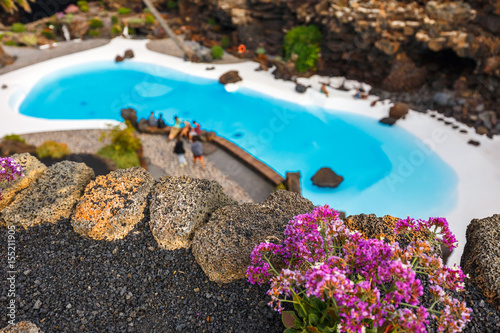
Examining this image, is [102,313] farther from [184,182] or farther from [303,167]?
[303,167]

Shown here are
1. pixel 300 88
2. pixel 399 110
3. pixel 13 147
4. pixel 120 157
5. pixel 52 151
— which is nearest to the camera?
pixel 13 147

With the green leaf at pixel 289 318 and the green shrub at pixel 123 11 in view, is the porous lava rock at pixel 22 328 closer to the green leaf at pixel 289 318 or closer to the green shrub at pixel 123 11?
the green leaf at pixel 289 318

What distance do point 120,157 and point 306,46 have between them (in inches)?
454

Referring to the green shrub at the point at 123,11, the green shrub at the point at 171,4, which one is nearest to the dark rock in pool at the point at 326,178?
the green shrub at the point at 171,4

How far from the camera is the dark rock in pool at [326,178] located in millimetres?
11227

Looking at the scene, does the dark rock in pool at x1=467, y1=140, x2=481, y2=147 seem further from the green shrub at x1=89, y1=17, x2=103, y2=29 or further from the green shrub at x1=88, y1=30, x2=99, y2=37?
the green shrub at x1=89, y1=17, x2=103, y2=29

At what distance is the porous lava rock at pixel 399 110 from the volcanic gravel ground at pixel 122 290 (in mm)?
11963

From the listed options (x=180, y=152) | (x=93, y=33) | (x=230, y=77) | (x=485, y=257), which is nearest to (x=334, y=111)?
(x=230, y=77)

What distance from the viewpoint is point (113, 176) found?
5.20 metres

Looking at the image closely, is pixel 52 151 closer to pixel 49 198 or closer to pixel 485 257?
pixel 49 198

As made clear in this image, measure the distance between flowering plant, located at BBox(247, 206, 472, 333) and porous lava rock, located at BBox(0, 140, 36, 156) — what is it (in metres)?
11.1

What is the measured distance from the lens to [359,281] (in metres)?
2.62

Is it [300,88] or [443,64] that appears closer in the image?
[443,64]

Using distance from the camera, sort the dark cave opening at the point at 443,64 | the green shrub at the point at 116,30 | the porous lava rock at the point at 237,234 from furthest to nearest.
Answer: the green shrub at the point at 116,30
the dark cave opening at the point at 443,64
the porous lava rock at the point at 237,234
